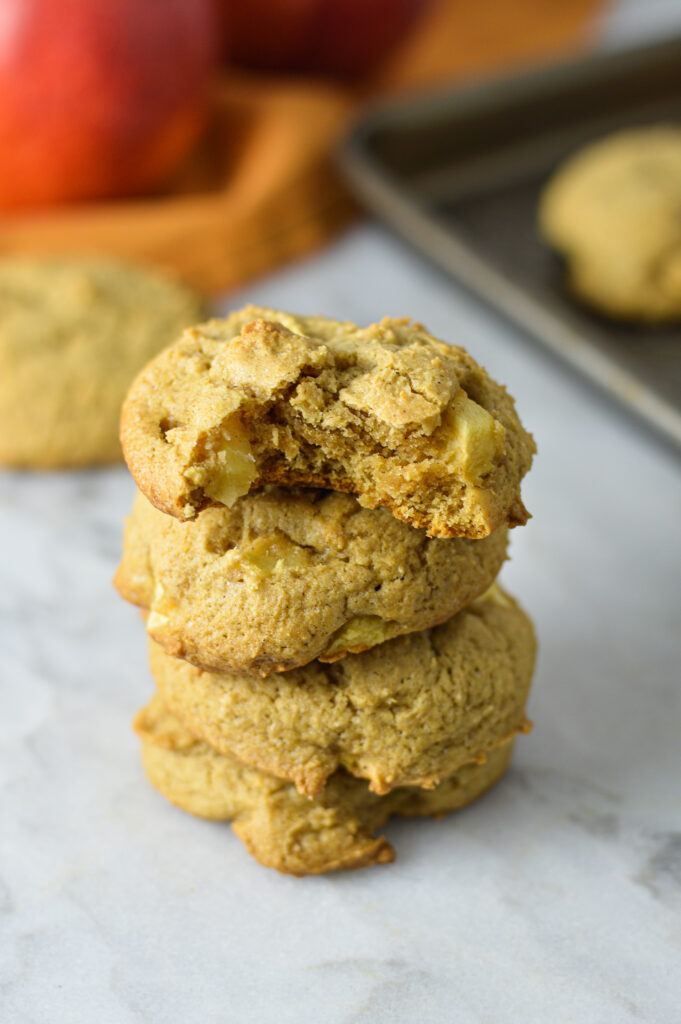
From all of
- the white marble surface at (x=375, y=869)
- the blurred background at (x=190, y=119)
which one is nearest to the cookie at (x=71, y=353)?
the white marble surface at (x=375, y=869)

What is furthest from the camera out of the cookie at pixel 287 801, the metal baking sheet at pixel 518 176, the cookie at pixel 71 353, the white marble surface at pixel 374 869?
the metal baking sheet at pixel 518 176

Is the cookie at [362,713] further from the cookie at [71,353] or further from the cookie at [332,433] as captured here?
the cookie at [71,353]

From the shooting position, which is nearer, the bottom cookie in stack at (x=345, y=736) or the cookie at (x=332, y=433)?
the cookie at (x=332, y=433)

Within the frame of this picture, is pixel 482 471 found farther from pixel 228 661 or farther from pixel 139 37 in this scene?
pixel 139 37

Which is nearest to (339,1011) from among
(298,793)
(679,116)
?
(298,793)

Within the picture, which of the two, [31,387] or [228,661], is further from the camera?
[31,387]

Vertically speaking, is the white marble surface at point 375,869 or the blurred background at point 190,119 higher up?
the blurred background at point 190,119

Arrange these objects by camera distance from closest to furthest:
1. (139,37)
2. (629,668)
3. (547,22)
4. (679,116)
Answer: (629,668)
(139,37)
(679,116)
(547,22)
